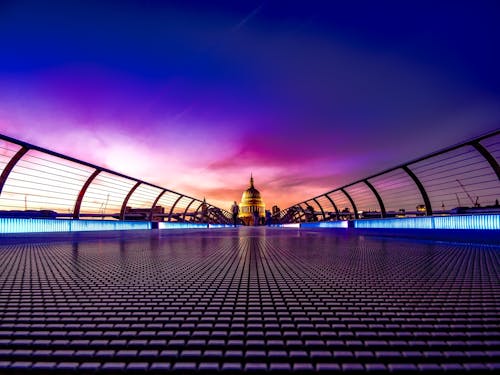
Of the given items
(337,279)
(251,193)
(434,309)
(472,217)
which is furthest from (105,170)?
(251,193)

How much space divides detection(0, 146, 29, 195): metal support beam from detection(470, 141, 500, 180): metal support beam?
25.8 ft

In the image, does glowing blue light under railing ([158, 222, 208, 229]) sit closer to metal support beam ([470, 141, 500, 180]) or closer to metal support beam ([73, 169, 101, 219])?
metal support beam ([73, 169, 101, 219])

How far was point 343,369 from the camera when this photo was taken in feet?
1.86

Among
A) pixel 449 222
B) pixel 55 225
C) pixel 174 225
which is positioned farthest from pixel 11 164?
pixel 174 225

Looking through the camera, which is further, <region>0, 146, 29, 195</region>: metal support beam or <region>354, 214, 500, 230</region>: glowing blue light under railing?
<region>0, 146, 29, 195</region>: metal support beam

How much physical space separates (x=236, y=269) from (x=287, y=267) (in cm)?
37

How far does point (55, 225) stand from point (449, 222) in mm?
9373

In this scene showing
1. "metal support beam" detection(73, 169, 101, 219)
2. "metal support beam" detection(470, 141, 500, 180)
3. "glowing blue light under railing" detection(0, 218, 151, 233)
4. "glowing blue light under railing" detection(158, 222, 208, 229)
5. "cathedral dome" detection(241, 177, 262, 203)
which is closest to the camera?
"metal support beam" detection(470, 141, 500, 180)

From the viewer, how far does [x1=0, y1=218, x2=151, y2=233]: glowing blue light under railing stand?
5.91m

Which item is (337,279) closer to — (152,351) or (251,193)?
(152,351)

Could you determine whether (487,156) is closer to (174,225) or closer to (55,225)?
(55,225)

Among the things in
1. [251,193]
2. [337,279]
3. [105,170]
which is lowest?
[337,279]

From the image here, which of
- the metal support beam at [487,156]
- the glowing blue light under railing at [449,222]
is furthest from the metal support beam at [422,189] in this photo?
the metal support beam at [487,156]

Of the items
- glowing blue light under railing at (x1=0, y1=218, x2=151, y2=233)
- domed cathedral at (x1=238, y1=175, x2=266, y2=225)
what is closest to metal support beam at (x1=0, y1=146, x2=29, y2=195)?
glowing blue light under railing at (x1=0, y1=218, x2=151, y2=233)
